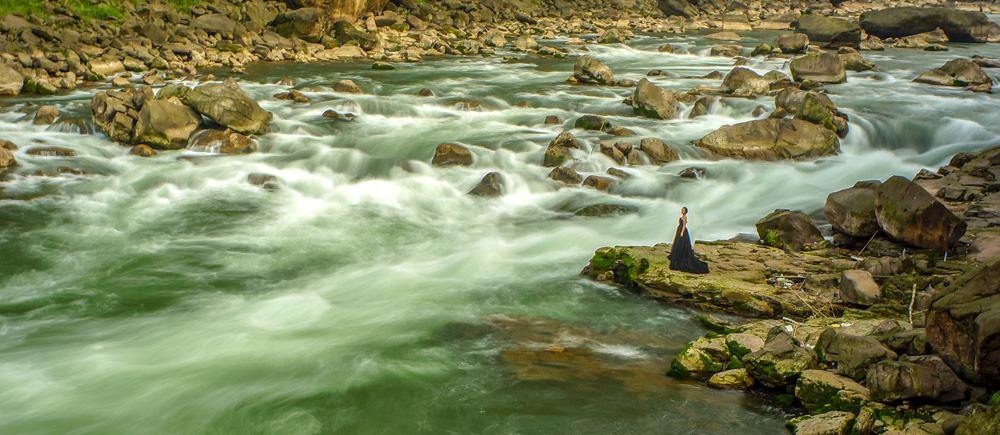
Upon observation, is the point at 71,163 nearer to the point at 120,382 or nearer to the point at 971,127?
the point at 120,382

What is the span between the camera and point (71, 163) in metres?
14.8

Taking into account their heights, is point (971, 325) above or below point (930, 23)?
below

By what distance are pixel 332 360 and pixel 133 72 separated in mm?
20122

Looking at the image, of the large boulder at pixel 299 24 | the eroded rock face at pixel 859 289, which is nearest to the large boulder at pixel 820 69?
the eroded rock face at pixel 859 289

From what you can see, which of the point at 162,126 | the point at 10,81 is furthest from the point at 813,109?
the point at 10,81

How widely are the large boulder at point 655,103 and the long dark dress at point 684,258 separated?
10.1 meters

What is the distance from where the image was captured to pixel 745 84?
67.1 feet

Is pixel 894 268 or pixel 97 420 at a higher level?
pixel 894 268

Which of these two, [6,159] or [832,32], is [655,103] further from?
[832,32]

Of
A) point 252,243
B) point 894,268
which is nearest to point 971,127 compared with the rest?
point 894,268

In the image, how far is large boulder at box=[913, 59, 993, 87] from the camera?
21.4 m

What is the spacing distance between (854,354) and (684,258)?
3.23 meters

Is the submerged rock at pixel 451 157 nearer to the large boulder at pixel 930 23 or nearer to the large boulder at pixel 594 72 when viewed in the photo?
the large boulder at pixel 594 72

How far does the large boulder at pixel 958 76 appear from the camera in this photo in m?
21.4
